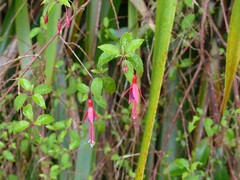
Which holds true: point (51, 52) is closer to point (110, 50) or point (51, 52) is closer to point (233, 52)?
point (110, 50)

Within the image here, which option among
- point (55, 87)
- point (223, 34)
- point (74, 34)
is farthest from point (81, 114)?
point (223, 34)

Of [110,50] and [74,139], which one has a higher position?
[110,50]

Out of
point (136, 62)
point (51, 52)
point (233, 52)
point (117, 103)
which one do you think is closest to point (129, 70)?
point (136, 62)

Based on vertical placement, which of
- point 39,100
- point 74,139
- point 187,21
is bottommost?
point 74,139

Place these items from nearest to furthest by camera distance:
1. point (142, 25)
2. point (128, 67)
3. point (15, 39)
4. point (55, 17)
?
1. point (128, 67)
2. point (55, 17)
3. point (142, 25)
4. point (15, 39)

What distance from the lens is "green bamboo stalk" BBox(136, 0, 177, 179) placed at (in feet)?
2.45

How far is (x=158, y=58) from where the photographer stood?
747 mm

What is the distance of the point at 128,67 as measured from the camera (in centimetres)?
81

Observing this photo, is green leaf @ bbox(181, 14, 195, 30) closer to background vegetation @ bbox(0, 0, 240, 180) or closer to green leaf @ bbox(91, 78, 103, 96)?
background vegetation @ bbox(0, 0, 240, 180)

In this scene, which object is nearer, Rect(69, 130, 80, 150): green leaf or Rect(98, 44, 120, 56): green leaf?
Rect(98, 44, 120, 56): green leaf

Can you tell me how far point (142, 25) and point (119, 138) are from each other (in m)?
0.29

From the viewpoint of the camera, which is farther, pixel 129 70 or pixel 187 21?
pixel 187 21

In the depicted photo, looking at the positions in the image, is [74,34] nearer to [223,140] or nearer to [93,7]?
[93,7]

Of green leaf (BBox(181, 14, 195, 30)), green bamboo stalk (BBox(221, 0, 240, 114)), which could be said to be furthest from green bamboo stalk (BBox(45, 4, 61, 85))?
green bamboo stalk (BBox(221, 0, 240, 114))
